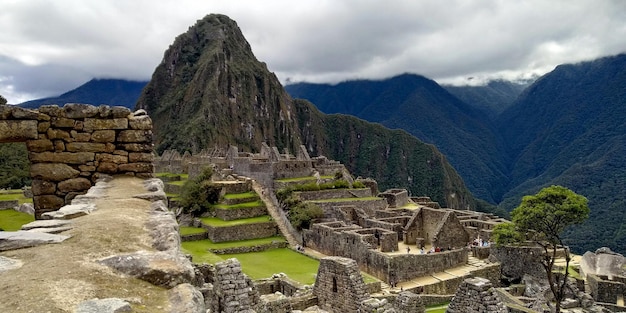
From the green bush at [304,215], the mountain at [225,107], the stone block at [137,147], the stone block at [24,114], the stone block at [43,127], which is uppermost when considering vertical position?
the mountain at [225,107]

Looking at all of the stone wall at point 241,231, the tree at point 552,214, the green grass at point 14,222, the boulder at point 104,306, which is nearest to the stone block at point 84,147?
the boulder at point 104,306

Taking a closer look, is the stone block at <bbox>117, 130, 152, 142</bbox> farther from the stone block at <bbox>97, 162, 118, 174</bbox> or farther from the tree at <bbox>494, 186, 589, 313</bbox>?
the tree at <bbox>494, 186, 589, 313</bbox>

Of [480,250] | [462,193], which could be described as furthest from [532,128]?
[480,250]

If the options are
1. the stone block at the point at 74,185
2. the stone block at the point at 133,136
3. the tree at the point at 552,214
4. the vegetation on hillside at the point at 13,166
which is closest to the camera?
the stone block at the point at 74,185

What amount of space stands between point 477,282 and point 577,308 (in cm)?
1570

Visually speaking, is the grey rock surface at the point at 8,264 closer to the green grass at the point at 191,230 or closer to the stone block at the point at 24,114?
the stone block at the point at 24,114

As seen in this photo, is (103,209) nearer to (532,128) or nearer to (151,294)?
(151,294)

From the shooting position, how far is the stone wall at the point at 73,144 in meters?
6.12

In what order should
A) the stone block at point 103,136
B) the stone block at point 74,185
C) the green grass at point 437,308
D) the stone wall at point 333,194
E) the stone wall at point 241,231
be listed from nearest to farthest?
the stone block at point 74,185
the stone block at point 103,136
the green grass at point 437,308
the stone wall at point 241,231
the stone wall at point 333,194

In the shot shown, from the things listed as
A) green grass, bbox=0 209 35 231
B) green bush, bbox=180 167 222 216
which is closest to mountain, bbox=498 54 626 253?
green bush, bbox=180 167 222 216

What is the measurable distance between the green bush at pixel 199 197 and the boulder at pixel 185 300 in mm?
26745

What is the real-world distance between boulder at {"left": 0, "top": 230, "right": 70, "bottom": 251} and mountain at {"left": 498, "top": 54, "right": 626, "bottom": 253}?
57.6 m

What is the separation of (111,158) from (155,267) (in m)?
4.05

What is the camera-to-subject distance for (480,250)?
77.3ft
